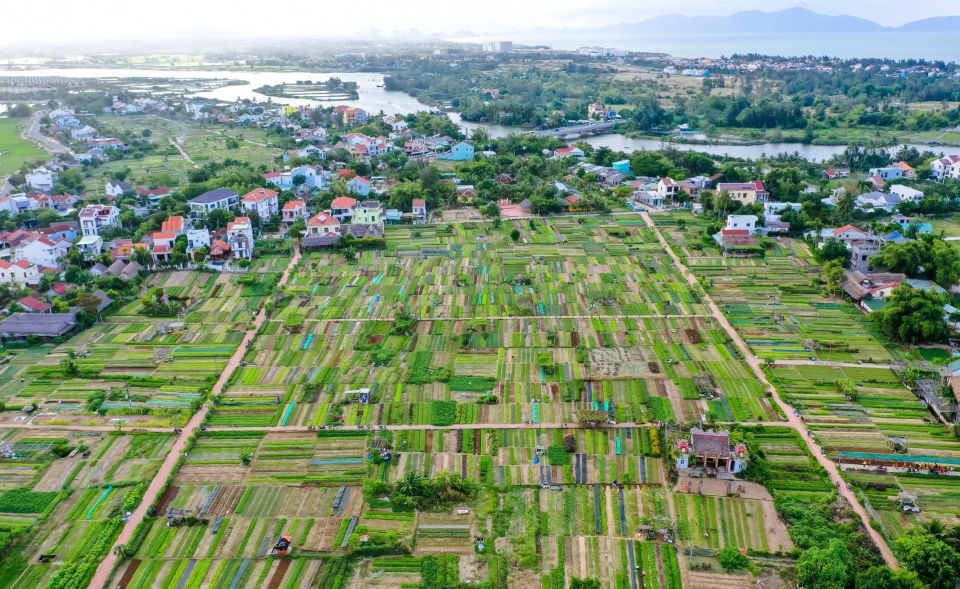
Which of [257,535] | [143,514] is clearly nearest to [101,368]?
[143,514]

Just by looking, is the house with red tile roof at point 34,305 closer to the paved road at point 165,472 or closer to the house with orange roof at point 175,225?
the house with orange roof at point 175,225

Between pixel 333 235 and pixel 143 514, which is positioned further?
pixel 333 235

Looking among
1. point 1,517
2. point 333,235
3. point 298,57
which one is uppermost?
point 298,57

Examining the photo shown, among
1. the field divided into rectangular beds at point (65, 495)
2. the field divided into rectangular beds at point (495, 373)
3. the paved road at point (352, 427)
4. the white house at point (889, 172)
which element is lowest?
the field divided into rectangular beds at point (65, 495)

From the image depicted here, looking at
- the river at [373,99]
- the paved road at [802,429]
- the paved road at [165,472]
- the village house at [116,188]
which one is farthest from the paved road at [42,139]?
the paved road at [802,429]

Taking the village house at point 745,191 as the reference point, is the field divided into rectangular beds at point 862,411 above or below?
below

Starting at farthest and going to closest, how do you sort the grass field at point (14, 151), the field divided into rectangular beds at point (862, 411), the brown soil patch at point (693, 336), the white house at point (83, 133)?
1. the white house at point (83, 133)
2. the grass field at point (14, 151)
3. the brown soil patch at point (693, 336)
4. the field divided into rectangular beds at point (862, 411)

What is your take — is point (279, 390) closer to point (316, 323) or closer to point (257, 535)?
point (316, 323)
